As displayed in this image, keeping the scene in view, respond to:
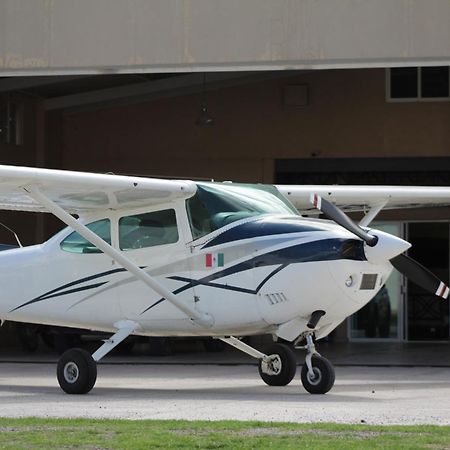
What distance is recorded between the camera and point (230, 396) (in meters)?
12.9

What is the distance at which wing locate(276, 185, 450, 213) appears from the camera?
15.3 meters

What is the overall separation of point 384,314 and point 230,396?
49.4 ft

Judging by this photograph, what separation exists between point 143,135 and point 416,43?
1111cm

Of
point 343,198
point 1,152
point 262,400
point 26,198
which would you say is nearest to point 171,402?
point 262,400

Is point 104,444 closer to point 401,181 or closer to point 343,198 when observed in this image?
point 343,198

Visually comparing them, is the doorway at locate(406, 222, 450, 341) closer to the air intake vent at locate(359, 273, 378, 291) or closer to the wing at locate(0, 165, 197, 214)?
the wing at locate(0, 165, 197, 214)

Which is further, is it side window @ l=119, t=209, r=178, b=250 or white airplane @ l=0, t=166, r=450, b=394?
side window @ l=119, t=209, r=178, b=250

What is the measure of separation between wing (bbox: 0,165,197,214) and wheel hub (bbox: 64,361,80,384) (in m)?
1.85

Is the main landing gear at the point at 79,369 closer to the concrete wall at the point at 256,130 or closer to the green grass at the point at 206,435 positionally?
the green grass at the point at 206,435

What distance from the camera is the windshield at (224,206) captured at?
42.0 ft

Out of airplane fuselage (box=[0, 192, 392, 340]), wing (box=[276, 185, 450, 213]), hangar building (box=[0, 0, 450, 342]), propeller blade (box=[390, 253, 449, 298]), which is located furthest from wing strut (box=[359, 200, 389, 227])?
hangar building (box=[0, 0, 450, 342])

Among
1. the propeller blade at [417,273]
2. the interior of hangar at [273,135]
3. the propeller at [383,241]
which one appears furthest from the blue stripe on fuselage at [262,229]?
the interior of hangar at [273,135]

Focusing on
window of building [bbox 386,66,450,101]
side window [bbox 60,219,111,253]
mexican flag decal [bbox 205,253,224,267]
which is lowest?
mexican flag decal [bbox 205,253,224,267]

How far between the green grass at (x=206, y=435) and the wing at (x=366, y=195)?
6026mm
